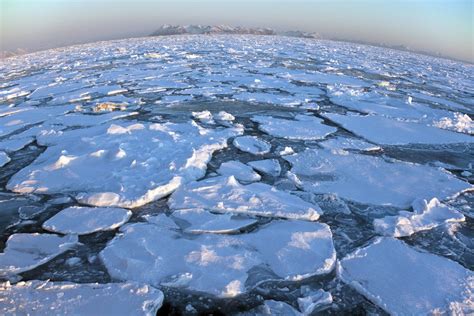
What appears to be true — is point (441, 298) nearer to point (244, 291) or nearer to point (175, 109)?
point (244, 291)

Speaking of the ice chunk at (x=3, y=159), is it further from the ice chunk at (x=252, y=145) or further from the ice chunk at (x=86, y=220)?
the ice chunk at (x=252, y=145)

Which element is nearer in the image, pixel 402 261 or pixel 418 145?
pixel 402 261

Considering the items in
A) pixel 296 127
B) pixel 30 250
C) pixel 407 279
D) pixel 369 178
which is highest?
pixel 296 127

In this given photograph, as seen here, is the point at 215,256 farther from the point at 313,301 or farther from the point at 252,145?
the point at 252,145

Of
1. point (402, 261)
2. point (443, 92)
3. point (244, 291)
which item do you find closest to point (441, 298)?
point (402, 261)

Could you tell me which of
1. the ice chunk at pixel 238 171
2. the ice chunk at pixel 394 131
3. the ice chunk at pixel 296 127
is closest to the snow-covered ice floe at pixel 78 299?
the ice chunk at pixel 238 171

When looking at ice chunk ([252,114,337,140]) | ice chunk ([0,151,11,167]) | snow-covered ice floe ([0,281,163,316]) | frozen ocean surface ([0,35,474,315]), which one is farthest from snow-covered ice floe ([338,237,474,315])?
ice chunk ([0,151,11,167])

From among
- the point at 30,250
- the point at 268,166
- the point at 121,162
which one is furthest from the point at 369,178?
the point at 30,250
